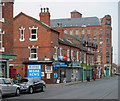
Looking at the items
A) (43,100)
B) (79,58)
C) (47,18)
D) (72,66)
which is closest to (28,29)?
(47,18)

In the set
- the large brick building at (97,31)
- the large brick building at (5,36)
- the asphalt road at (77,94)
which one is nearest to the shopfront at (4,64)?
the large brick building at (5,36)

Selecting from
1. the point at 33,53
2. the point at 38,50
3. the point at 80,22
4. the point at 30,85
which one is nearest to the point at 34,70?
the point at 33,53

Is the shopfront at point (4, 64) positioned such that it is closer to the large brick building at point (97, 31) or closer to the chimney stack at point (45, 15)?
the chimney stack at point (45, 15)

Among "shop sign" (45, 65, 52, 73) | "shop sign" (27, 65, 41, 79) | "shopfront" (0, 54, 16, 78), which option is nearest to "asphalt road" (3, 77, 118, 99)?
"shopfront" (0, 54, 16, 78)

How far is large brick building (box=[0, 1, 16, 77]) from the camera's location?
29.4 m

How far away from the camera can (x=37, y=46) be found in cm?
4288

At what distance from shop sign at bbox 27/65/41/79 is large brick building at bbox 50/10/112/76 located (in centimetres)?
6191

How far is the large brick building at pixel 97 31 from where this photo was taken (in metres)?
105

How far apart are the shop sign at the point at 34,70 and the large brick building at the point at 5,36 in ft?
38.1

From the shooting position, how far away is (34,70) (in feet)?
139

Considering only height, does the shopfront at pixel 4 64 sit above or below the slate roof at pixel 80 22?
below

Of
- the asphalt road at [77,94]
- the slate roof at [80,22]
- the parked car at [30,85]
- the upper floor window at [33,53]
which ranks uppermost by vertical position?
the slate roof at [80,22]

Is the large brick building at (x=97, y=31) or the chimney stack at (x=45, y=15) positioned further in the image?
the large brick building at (x=97, y=31)

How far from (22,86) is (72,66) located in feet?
86.3
